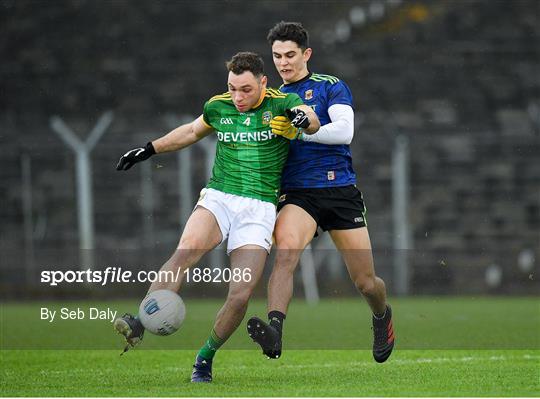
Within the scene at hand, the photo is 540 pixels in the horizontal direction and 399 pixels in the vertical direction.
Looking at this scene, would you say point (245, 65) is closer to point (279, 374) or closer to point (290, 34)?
point (290, 34)

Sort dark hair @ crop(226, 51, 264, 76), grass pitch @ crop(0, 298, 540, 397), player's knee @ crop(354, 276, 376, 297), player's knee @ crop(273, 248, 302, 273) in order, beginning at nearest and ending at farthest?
grass pitch @ crop(0, 298, 540, 397) → dark hair @ crop(226, 51, 264, 76) → player's knee @ crop(273, 248, 302, 273) → player's knee @ crop(354, 276, 376, 297)

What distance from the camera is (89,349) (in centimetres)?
848

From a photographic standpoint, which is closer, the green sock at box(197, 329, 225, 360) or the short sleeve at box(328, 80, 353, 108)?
the green sock at box(197, 329, 225, 360)

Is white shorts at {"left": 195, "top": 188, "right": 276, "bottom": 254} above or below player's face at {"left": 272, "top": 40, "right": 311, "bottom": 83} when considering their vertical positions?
below

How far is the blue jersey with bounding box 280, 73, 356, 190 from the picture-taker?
6.71 m

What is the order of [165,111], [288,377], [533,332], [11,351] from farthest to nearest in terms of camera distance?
[165,111] → [533,332] → [11,351] → [288,377]

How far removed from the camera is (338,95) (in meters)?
6.68

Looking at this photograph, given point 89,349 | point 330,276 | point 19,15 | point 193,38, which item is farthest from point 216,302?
point 19,15

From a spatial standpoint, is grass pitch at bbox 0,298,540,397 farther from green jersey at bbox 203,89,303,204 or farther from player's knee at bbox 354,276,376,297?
green jersey at bbox 203,89,303,204

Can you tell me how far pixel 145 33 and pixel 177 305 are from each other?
39.6ft

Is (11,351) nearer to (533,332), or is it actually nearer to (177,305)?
(177,305)

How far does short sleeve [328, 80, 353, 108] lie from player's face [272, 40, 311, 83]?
0.21 meters
